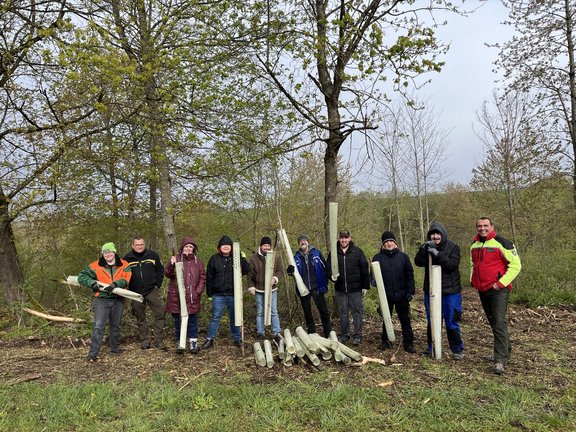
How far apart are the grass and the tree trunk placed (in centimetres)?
587

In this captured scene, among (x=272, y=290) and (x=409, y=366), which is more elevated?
(x=272, y=290)

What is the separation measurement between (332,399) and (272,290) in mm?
2797

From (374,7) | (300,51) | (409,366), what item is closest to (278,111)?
(300,51)

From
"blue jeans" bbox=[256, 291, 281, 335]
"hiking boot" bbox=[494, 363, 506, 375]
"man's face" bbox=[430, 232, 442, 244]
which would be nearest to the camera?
"hiking boot" bbox=[494, 363, 506, 375]

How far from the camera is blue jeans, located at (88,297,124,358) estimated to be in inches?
244

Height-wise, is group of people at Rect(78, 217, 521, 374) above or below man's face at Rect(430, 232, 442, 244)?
below

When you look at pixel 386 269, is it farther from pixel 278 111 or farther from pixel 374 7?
pixel 374 7

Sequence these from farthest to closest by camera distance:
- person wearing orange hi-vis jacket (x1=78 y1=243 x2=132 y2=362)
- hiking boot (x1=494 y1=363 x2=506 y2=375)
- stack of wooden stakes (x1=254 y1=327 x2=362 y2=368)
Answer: person wearing orange hi-vis jacket (x1=78 y1=243 x2=132 y2=362)
stack of wooden stakes (x1=254 y1=327 x2=362 y2=368)
hiking boot (x1=494 y1=363 x2=506 y2=375)

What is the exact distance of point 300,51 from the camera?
7.36 m

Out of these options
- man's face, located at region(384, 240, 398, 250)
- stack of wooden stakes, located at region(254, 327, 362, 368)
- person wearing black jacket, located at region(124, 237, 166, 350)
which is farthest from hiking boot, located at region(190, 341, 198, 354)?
man's face, located at region(384, 240, 398, 250)

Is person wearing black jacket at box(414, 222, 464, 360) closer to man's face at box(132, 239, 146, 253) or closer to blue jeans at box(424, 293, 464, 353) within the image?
blue jeans at box(424, 293, 464, 353)

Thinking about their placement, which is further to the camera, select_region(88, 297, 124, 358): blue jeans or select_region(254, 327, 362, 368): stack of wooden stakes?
select_region(88, 297, 124, 358): blue jeans

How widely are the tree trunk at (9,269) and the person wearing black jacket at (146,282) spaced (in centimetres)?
504

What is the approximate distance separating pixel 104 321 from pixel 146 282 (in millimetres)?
855
